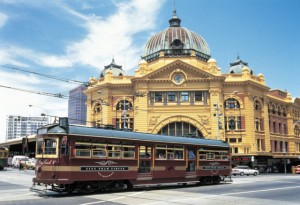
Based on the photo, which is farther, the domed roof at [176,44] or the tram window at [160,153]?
the domed roof at [176,44]

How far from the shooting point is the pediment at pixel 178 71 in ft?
183

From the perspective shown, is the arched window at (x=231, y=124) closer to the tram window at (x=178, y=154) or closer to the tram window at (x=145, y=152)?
the tram window at (x=178, y=154)

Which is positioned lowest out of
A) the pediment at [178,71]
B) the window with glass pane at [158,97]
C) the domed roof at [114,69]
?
the window with glass pane at [158,97]

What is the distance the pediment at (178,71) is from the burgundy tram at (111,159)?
31.2m

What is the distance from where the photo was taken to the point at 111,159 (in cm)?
1964

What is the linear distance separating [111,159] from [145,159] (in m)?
2.63

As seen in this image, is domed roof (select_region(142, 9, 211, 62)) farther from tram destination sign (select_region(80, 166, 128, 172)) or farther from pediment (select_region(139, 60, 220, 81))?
tram destination sign (select_region(80, 166, 128, 172))

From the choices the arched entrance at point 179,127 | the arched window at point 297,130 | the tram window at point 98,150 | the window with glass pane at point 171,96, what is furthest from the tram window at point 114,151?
the arched window at point 297,130

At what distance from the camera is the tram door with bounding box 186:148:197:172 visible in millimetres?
24141

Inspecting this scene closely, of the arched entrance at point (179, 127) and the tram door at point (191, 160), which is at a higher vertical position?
the arched entrance at point (179, 127)

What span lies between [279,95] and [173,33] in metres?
26.2

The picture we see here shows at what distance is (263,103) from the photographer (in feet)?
201

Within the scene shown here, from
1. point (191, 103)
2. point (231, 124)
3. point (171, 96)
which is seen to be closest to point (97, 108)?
point (171, 96)

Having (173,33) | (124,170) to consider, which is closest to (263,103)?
(173,33)
